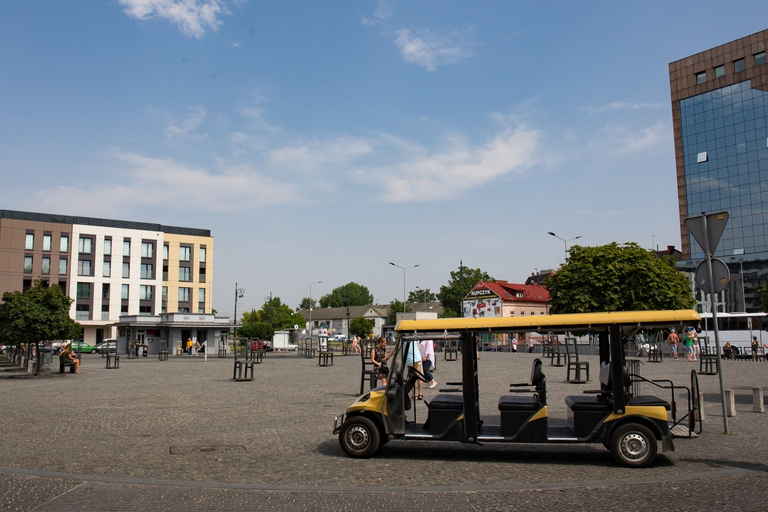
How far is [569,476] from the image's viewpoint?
25.4ft

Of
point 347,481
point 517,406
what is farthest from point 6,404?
point 517,406

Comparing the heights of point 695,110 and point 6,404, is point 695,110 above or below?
above

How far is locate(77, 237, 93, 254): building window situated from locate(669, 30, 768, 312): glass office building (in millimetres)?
77552

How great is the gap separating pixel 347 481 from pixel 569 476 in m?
2.64

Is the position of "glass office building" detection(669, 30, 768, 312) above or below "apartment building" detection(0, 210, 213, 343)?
above

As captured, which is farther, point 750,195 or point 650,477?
point 750,195

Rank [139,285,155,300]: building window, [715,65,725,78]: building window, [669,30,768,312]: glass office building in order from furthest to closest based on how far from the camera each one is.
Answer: [715,65,725,78]: building window
[669,30,768,312]: glass office building
[139,285,155,300]: building window

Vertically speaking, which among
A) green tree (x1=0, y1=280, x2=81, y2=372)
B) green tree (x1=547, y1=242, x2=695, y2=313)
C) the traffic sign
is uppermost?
green tree (x1=547, y1=242, x2=695, y2=313)

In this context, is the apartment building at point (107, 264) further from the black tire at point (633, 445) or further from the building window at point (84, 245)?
the black tire at point (633, 445)

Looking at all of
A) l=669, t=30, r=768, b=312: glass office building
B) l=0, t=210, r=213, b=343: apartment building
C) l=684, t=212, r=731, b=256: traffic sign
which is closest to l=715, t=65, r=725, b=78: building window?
l=669, t=30, r=768, b=312: glass office building

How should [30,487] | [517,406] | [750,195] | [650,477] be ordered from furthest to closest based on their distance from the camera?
[750,195], [517,406], [650,477], [30,487]

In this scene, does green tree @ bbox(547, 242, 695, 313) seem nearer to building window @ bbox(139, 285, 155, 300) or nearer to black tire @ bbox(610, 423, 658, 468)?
black tire @ bbox(610, 423, 658, 468)

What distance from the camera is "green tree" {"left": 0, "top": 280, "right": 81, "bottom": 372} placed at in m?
22.9

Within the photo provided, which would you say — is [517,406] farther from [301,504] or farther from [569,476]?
[301,504]
